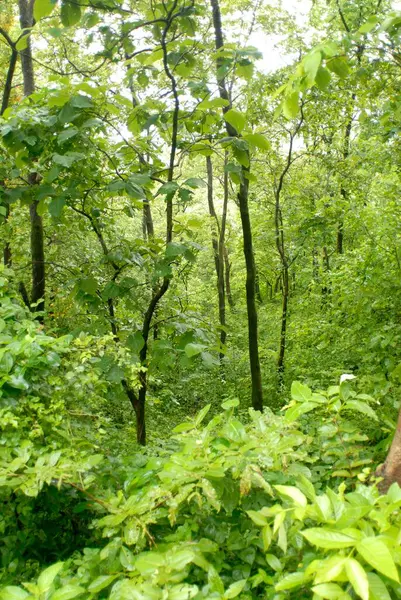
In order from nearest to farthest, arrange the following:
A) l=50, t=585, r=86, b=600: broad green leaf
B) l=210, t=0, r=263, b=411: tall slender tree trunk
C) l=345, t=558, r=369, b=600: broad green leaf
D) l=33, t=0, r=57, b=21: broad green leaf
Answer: l=345, t=558, r=369, b=600: broad green leaf < l=50, t=585, r=86, b=600: broad green leaf < l=33, t=0, r=57, b=21: broad green leaf < l=210, t=0, r=263, b=411: tall slender tree trunk

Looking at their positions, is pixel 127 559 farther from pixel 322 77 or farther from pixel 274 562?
pixel 322 77

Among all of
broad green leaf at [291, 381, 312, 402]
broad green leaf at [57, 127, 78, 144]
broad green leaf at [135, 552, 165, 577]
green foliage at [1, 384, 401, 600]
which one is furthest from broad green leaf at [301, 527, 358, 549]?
broad green leaf at [57, 127, 78, 144]


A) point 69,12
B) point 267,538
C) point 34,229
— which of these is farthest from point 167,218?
point 267,538

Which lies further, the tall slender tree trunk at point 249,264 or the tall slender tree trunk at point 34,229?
the tall slender tree trunk at point 249,264

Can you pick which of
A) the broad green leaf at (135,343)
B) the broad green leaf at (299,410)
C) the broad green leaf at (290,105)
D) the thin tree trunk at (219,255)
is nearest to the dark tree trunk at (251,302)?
the broad green leaf at (135,343)

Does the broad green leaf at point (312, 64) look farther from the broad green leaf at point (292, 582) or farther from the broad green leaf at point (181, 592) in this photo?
the broad green leaf at point (181, 592)

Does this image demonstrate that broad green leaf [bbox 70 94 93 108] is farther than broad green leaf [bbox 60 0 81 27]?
Yes

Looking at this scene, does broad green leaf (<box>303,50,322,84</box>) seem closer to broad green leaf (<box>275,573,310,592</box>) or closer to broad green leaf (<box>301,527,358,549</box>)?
broad green leaf (<box>301,527,358,549</box>)

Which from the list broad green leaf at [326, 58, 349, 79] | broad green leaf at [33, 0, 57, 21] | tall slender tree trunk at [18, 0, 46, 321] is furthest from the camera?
tall slender tree trunk at [18, 0, 46, 321]

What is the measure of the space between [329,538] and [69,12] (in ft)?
9.54

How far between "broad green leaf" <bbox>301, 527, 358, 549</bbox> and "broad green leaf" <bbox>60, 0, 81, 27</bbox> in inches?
112

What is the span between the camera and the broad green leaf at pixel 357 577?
0.95m

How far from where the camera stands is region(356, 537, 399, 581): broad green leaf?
0.97m

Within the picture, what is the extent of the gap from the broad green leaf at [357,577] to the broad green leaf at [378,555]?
0.03 m
